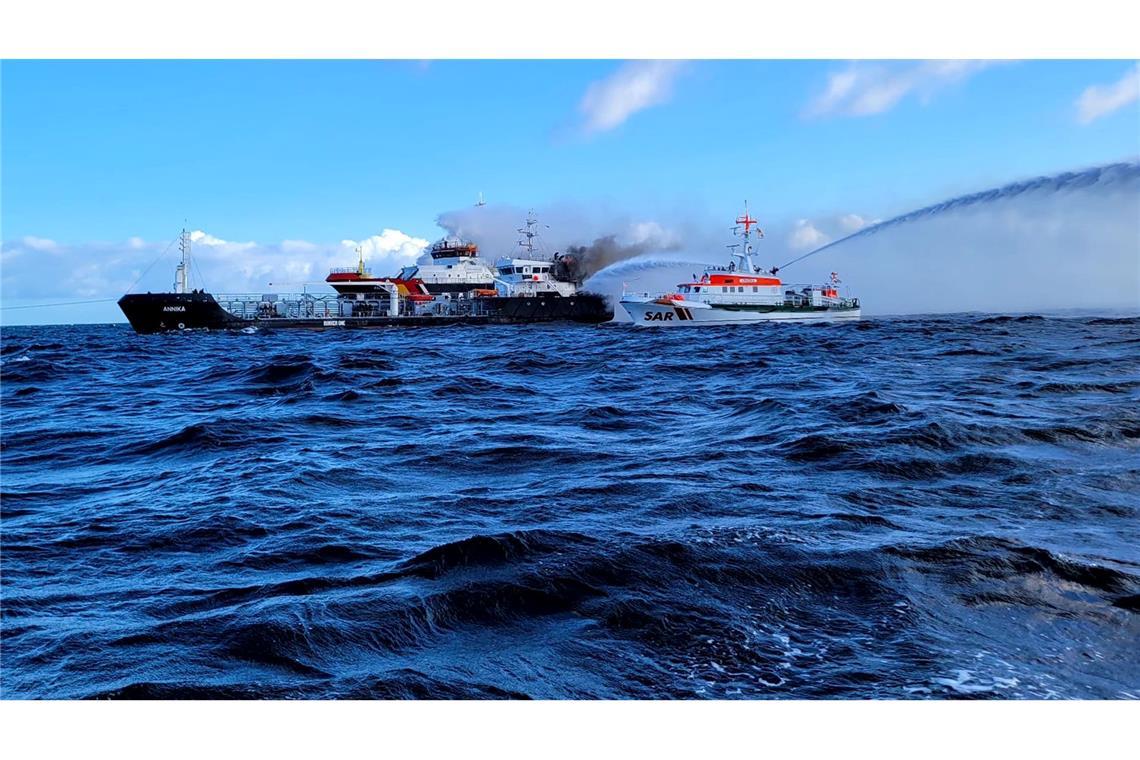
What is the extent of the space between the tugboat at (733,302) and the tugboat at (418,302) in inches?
390

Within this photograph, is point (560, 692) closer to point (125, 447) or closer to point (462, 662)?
point (462, 662)

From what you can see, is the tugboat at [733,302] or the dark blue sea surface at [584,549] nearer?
the dark blue sea surface at [584,549]

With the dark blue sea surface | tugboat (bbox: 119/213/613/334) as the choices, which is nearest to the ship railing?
tugboat (bbox: 119/213/613/334)

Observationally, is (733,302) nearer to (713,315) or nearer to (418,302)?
(713,315)

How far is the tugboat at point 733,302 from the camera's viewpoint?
60.3 m

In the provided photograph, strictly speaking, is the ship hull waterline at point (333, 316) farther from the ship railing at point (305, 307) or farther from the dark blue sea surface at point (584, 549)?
the dark blue sea surface at point (584, 549)

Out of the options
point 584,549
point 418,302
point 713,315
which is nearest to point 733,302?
point 713,315

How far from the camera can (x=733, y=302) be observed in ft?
201

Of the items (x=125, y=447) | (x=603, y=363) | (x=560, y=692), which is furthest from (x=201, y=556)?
(x=603, y=363)

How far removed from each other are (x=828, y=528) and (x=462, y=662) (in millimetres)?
4414

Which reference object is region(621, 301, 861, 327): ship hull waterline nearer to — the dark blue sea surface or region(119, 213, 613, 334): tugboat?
region(119, 213, 613, 334): tugboat

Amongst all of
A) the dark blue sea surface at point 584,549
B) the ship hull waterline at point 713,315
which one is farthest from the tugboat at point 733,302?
the dark blue sea surface at point 584,549

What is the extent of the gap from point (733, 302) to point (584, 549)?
2222 inches

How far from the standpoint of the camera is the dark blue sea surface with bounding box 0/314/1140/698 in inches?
195
